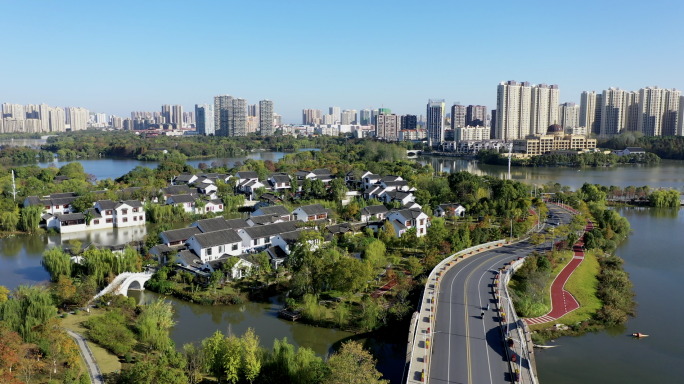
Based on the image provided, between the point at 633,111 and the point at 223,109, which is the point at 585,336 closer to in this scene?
the point at 633,111

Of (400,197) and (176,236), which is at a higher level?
(400,197)

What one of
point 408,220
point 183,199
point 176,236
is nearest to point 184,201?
point 183,199

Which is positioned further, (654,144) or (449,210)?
(654,144)

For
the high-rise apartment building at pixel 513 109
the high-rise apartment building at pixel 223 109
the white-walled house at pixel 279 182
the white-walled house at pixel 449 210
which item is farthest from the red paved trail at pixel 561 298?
the high-rise apartment building at pixel 223 109

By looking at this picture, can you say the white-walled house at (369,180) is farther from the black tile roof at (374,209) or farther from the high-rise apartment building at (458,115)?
the high-rise apartment building at (458,115)

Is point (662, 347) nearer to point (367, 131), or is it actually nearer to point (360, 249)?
point (360, 249)

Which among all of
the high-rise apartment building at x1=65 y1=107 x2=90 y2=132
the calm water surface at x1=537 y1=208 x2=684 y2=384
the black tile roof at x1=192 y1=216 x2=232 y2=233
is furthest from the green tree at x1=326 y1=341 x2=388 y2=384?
the high-rise apartment building at x1=65 y1=107 x2=90 y2=132

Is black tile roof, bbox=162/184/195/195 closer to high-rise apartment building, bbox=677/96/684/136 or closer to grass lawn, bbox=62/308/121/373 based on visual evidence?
grass lawn, bbox=62/308/121/373

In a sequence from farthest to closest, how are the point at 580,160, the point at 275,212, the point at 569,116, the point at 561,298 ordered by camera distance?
the point at 569,116 → the point at 580,160 → the point at 275,212 → the point at 561,298
